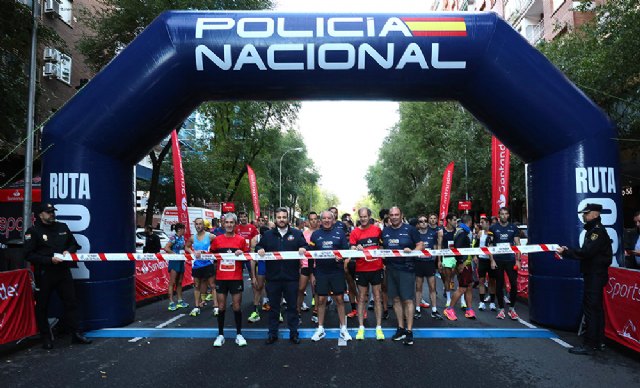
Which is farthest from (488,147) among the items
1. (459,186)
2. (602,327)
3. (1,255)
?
(1,255)

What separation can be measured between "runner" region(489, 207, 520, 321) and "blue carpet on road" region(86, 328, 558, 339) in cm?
105

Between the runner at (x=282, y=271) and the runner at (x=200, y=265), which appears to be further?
the runner at (x=200, y=265)

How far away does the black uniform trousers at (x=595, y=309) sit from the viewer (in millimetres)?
5988

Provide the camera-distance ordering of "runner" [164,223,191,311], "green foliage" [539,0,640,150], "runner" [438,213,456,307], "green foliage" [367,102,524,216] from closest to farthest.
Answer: "runner" [164,223,191,311], "runner" [438,213,456,307], "green foliage" [539,0,640,150], "green foliage" [367,102,524,216]

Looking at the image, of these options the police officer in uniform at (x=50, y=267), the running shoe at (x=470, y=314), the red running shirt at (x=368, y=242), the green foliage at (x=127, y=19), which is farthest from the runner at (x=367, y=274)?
the green foliage at (x=127, y=19)

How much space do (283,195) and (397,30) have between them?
145 feet

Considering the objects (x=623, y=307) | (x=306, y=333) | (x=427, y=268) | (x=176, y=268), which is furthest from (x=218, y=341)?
(x=623, y=307)

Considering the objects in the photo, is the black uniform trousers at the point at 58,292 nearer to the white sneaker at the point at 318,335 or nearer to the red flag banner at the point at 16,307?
the red flag banner at the point at 16,307

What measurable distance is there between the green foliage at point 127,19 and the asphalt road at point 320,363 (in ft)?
41.1

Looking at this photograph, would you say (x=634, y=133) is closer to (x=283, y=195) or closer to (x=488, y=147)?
(x=488, y=147)

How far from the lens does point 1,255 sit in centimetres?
1035

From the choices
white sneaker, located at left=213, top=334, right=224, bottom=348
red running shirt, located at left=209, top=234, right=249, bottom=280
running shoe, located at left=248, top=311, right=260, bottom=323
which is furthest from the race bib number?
running shoe, located at left=248, top=311, right=260, bottom=323

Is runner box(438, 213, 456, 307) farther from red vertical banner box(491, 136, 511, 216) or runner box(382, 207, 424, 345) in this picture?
red vertical banner box(491, 136, 511, 216)

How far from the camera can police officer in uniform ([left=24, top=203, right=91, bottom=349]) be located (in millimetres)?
6422
